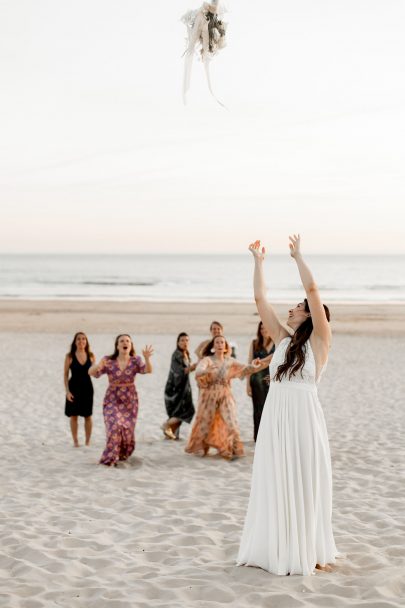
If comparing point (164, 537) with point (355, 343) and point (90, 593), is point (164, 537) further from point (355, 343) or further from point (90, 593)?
point (355, 343)

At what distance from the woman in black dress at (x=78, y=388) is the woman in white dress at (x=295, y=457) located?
561 cm

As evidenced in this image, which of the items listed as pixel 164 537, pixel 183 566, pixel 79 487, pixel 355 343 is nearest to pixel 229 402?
pixel 79 487

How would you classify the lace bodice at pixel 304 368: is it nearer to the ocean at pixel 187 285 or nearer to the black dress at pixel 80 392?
the black dress at pixel 80 392

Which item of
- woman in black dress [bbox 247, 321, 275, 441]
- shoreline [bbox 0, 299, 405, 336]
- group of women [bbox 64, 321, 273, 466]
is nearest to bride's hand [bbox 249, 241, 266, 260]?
group of women [bbox 64, 321, 273, 466]

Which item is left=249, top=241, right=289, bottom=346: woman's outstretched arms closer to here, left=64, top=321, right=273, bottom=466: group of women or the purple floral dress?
left=64, top=321, right=273, bottom=466: group of women

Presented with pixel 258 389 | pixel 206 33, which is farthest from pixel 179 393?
pixel 206 33

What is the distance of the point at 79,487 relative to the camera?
26.5 feet

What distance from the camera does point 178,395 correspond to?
10828mm

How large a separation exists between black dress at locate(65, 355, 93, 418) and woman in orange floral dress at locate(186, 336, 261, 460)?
5.81 feet

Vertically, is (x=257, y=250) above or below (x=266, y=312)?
above

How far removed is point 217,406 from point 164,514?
259 cm

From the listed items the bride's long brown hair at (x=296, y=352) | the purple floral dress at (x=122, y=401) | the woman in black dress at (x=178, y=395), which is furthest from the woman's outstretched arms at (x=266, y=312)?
the woman in black dress at (x=178, y=395)

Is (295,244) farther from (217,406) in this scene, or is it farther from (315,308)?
(217,406)

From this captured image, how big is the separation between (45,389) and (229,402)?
6682 millimetres
